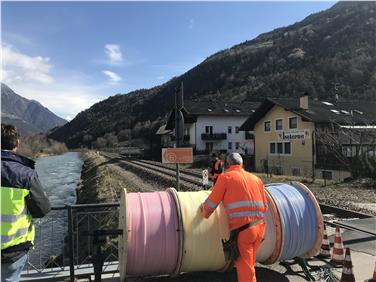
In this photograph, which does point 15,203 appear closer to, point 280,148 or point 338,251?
point 338,251

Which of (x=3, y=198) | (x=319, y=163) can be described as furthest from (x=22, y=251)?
(x=319, y=163)

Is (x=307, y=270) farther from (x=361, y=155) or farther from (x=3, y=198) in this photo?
(x=361, y=155)

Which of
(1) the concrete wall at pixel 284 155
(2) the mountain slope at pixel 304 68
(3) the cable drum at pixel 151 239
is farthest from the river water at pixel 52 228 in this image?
(2) the mountain slope at pixel 304 68

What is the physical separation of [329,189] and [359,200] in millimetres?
3461

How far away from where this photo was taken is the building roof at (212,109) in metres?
65.7

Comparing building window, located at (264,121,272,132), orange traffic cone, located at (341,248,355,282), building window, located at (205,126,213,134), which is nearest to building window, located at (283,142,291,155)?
building window, located at (264,121,272,132)

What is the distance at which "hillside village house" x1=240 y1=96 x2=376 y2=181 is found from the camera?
30197 mm

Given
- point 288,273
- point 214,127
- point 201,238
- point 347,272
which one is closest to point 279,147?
point 214,127

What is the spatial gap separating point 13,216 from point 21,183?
12.2 inches

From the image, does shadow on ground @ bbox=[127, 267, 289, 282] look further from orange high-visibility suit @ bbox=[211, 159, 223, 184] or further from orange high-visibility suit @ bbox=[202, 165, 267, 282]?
orange high-visibility suit @ bbox=[211, 159, 223, 184]

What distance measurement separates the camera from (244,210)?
17.9 feet

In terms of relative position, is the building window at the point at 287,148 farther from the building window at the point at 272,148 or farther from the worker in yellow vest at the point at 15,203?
the worker in yellow vest at the point at 15,203

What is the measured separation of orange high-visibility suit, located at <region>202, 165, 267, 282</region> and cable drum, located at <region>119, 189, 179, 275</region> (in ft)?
2.68

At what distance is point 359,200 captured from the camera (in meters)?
15.9
